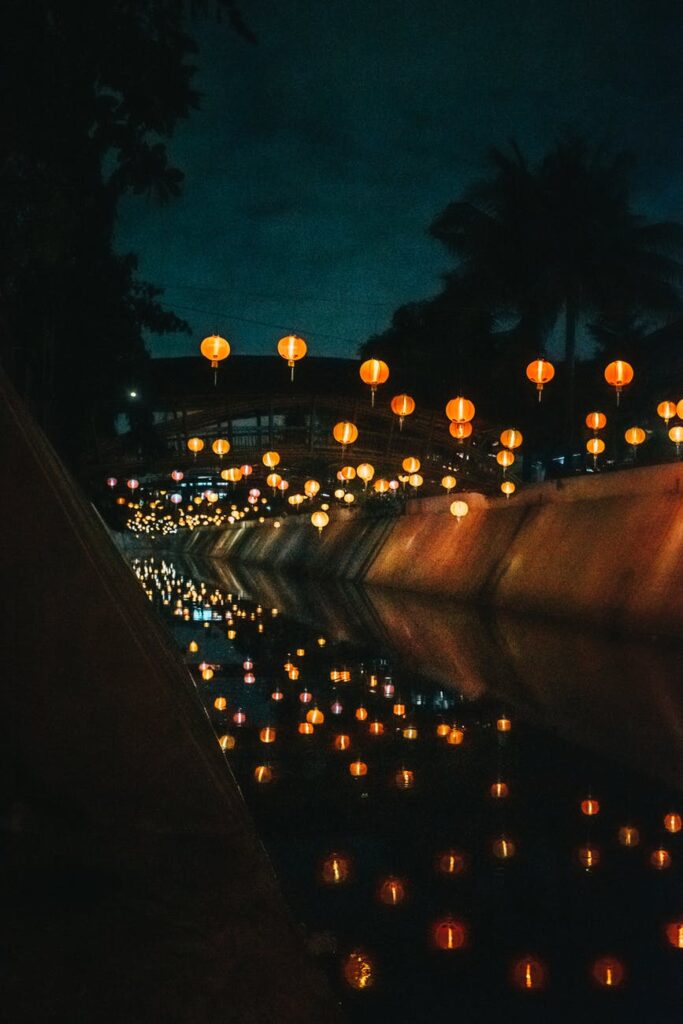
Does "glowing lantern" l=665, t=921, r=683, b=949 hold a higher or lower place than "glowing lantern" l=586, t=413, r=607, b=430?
lower

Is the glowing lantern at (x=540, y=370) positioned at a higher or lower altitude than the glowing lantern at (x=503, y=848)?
higher

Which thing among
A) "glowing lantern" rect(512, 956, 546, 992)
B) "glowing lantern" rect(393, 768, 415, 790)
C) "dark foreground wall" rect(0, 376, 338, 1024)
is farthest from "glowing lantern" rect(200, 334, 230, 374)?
"glowing lantern" rect(512, 956, 546, 992)

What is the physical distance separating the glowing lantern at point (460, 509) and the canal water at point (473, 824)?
15.6 m

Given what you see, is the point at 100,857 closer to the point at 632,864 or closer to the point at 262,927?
the point at 262,927

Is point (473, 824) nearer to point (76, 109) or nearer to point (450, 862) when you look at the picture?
point (450, 862)

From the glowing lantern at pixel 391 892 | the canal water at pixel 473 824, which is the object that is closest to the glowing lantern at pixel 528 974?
the canal water at pixel 473 824

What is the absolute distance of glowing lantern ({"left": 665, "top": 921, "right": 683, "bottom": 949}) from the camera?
3.49m

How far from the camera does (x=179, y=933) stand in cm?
309

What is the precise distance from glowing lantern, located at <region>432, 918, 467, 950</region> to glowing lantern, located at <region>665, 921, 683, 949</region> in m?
0.78

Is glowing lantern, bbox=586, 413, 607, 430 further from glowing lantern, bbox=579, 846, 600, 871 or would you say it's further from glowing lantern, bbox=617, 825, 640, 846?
glowing lantern, bbox=579, 846, 600, 871

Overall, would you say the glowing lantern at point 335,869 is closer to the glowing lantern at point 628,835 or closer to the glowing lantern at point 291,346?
the glowing lantern at point 628,835

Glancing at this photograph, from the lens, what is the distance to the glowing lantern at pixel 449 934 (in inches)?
135

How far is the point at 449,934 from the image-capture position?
3.53 metres

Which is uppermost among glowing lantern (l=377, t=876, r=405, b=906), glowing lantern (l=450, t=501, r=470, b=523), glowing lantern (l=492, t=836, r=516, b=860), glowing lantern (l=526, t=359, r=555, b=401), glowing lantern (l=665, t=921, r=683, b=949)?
glowing lantern (l=450, t=501, r=470, b=523)
